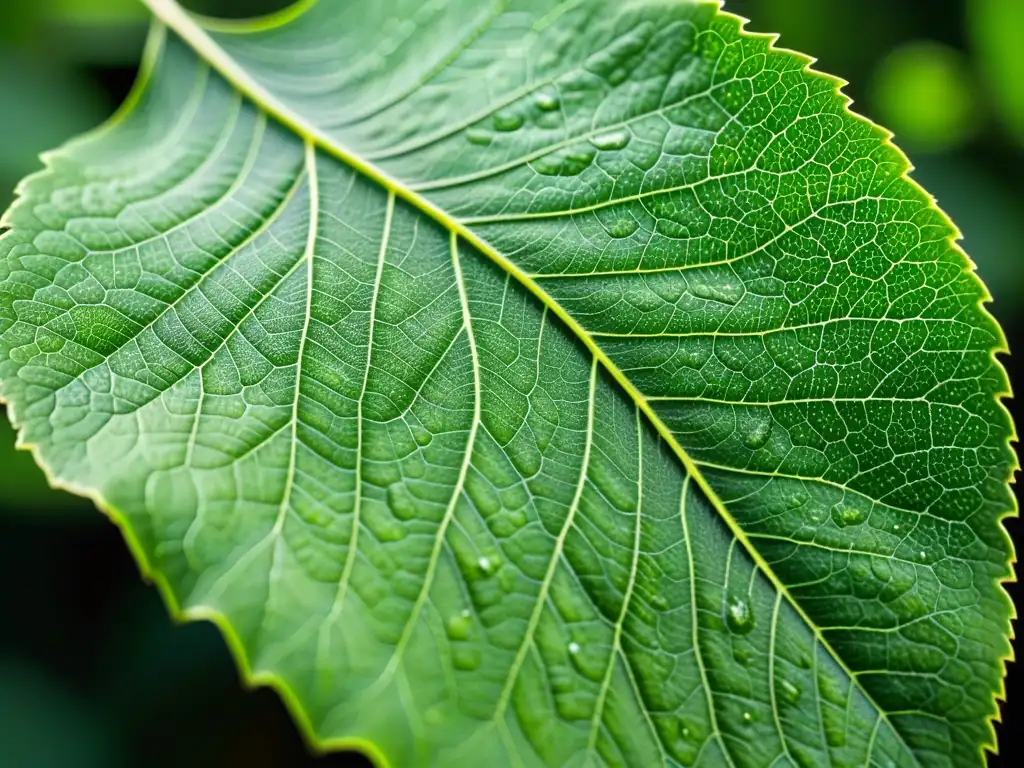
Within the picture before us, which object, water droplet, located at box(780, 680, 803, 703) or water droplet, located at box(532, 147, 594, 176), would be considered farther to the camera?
water droplet, located at box(532, 147, 594, 176)

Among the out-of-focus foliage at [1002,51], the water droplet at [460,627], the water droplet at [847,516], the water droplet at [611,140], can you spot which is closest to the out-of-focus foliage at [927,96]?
the out-of-focus foliage at [1002,51]

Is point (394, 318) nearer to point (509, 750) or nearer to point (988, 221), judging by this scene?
point (509, 750)

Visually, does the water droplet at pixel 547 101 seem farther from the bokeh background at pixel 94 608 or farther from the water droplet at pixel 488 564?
the bokeh background at pixel 94 608

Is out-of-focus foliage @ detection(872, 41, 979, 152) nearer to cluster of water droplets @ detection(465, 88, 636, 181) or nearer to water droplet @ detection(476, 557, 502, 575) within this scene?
cluster of water droplets @ detection(465, 88, 636, 181)

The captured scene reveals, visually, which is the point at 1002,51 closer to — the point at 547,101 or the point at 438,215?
the point at 547,101

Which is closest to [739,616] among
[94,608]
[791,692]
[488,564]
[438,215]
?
[791,692]

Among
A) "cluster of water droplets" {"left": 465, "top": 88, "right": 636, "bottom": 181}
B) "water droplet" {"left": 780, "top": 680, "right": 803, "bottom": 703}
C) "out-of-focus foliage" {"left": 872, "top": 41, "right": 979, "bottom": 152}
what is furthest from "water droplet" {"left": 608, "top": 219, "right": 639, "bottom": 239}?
"out-of-focus foliage" {"left": 872, "top": 41, "right": 979, "bottom": 152}
